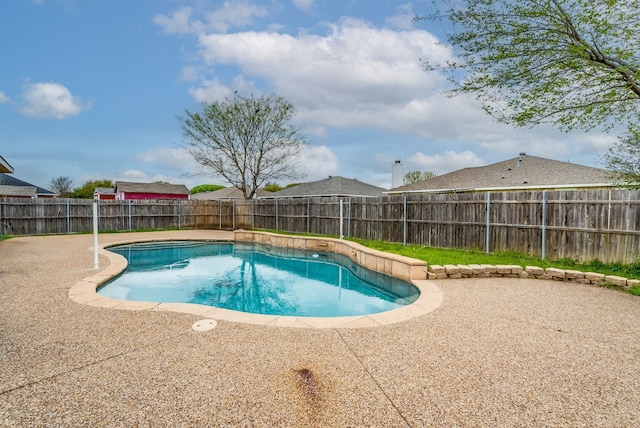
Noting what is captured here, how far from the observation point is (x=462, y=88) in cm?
777

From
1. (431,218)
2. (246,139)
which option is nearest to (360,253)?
(431,218)

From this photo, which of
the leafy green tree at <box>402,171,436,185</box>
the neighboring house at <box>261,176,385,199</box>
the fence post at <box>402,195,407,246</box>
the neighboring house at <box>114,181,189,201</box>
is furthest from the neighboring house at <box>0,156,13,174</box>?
the leafy green tree at <box>402,171,436,185</box>

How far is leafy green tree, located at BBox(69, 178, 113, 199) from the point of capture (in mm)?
39844

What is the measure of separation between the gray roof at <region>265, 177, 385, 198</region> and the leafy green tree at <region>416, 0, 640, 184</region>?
39.0ft

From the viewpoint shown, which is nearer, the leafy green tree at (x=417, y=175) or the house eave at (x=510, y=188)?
the house eave at (x=510, y=188)

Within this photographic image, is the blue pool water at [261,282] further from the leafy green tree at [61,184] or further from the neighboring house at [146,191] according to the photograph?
the leafy green tree at [61,184]

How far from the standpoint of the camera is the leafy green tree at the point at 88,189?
39.8 meters

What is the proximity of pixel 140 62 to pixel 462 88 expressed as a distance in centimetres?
970

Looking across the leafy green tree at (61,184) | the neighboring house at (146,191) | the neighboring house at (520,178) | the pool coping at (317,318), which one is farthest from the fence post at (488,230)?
the leafy green tree at (61,184)

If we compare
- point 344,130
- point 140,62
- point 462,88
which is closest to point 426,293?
point 462,88

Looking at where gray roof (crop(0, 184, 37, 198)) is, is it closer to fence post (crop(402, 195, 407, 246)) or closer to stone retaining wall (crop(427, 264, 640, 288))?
fence post (crop(402, 195, 407, 246))

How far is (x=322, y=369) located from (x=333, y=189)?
17548 mm

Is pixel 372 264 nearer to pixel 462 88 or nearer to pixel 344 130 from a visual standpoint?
pixel 462 88

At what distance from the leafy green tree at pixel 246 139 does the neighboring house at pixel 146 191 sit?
13082mm
